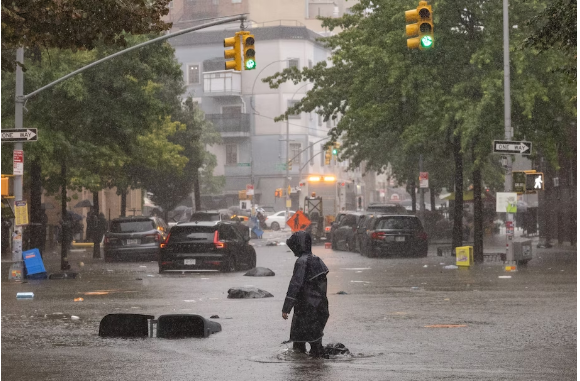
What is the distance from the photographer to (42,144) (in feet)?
109

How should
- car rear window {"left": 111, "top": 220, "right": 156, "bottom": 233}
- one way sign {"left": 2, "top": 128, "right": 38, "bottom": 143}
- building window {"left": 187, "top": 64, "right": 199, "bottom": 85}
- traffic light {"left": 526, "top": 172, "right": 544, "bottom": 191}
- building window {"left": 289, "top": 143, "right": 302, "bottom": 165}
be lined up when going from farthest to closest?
1. building window {"left": 187, "top": 64, "right": 199, "bottom": 85}
2. building window {"left": 289, "top": 143, "right": 302, "bottom": 165}
3. car rear window {"left": 111, "top": 220, "right": 156, "bottom": 233}
4. traffic light {"left": 526, "top": 172, "right": 544, "bottom": 191}
5. one way sign {"left": 2, "top": 128, "right": 38, "bottom": 143}

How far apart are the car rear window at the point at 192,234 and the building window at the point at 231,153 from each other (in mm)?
68752

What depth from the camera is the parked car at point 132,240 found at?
37531 millimetres

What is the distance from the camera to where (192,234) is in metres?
30.4

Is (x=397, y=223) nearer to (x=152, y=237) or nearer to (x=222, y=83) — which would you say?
(x=152, y=237)

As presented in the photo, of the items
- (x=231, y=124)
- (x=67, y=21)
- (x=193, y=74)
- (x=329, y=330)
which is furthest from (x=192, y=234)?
(x=193, y=74)

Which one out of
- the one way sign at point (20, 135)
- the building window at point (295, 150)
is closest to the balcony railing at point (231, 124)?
the building window at point (295, 150)

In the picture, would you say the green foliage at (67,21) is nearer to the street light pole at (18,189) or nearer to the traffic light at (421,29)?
the traffic light at (421,29)

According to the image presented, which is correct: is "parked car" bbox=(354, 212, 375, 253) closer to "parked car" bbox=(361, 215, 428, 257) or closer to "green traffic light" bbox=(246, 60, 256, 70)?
"parked car" bbox=(361, 215, 428, 257)

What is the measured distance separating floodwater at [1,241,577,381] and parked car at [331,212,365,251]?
1705 cm

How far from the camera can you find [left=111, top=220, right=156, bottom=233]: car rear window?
3822 cm

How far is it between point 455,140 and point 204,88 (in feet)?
207

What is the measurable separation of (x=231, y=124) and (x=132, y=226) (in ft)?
196

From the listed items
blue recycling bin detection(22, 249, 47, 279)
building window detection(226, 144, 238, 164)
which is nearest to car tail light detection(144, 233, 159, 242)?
blue recycling bin detection(22, 249, 47, 279)
